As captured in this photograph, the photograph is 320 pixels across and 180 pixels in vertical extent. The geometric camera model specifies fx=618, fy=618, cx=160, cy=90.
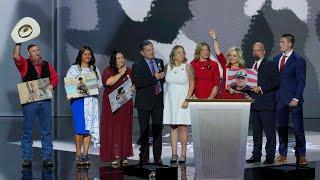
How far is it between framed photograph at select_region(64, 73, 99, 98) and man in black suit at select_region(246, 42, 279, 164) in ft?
5.82

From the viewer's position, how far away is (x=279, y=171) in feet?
19.7

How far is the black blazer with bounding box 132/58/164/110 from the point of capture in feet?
22.3

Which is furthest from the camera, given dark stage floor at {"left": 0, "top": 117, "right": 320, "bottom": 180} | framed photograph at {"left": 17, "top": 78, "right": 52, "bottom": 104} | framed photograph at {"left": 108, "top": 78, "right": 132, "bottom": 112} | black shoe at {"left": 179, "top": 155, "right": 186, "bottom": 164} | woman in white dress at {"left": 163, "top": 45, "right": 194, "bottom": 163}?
black shoe at {"left": 179, "top": 155, "right": 186, "bottom": 164}

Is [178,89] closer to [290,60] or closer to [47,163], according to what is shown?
[290,60]

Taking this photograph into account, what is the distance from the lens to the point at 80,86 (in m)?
6.65

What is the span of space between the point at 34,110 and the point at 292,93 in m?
2.85

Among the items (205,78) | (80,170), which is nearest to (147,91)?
(205,78)

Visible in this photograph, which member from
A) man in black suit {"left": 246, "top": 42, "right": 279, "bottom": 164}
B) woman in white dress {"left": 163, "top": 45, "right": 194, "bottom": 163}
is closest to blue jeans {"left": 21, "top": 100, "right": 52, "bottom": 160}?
woman in white dress {"left": 163, "top": 45, "right": 194, "bottom": 163}

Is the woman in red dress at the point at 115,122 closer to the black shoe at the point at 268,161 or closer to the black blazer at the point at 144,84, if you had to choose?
the black blazer at the point at 144,84

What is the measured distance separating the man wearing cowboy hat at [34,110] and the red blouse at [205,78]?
5.28ft

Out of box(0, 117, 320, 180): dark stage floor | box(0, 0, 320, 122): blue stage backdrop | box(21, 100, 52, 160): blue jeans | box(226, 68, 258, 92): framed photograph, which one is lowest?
box(0, 117, 320, 180): dark stage floor

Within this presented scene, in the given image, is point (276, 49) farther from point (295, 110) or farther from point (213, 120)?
point (213, 120)

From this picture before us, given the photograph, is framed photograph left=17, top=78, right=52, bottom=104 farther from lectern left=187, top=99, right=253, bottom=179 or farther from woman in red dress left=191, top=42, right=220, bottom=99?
lectern left=187, top=99, right=253, bottom=179

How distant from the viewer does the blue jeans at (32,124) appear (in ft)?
21.9
